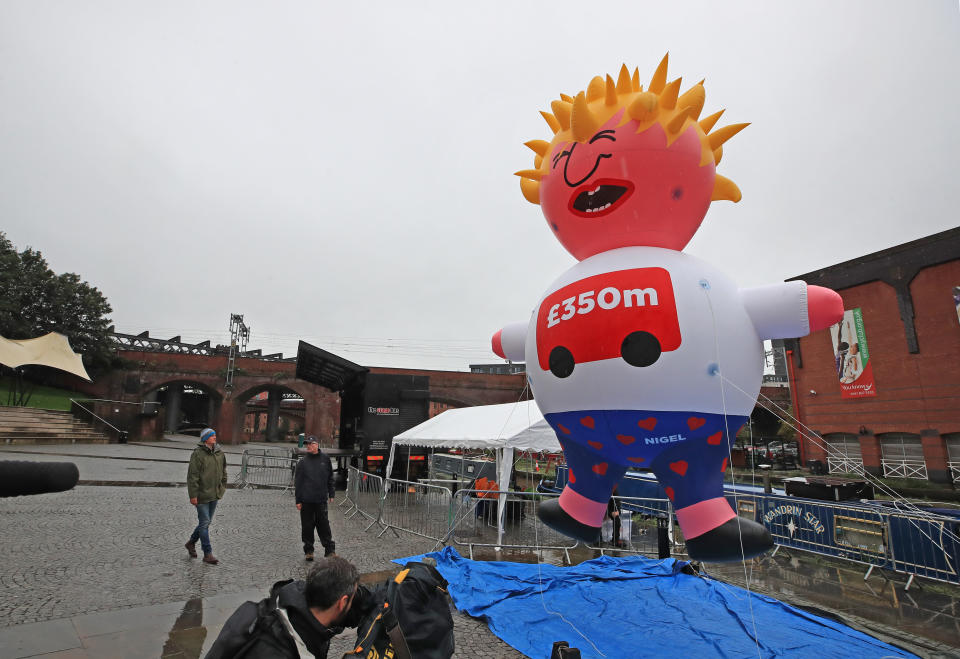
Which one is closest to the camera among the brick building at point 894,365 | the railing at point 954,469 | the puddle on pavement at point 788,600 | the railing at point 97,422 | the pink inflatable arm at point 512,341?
the puddle on pavement at point 788,600

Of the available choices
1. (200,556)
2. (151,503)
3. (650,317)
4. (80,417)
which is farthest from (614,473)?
(80,417)

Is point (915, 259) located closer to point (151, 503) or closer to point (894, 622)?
point (894, 622)

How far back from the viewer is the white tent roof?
30.6 feet

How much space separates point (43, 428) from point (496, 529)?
79.4 feet

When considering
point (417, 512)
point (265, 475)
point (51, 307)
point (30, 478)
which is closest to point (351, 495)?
point (417, 512)

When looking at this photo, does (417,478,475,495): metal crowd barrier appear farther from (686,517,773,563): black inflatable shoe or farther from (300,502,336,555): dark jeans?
(686,517,773,563): black inflatable shoe

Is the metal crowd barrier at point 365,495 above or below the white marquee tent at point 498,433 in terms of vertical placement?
below

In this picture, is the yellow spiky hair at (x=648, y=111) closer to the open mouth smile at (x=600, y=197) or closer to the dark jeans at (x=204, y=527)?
the open mouth smile at (x=600, y=197)

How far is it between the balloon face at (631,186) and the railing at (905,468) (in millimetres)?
26014

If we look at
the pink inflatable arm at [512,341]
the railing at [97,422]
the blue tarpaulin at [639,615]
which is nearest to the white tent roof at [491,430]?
the blue tarpaulin at [639,615]

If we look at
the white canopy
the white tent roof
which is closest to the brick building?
the white tent roof

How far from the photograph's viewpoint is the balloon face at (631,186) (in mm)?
3516

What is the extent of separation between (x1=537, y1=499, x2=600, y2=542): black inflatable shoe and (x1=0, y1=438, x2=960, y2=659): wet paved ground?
56.7 inches

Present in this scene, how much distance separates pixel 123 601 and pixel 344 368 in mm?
12092
